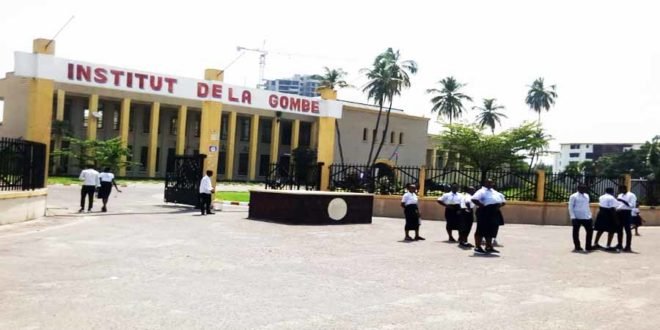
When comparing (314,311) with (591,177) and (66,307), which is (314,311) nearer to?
(66,307)

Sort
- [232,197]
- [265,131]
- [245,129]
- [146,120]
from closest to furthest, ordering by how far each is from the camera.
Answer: [232,197], [146,120], [245,129], [265,131]

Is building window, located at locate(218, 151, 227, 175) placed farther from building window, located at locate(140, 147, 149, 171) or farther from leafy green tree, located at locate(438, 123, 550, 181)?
leafy green tree, located at locate(438, 123, 550, 181)

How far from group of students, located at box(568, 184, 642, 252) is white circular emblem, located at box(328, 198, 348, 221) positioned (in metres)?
6.80

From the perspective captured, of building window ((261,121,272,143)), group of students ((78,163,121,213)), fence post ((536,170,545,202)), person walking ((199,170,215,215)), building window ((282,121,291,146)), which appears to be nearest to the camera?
group of students ((78,163,121,213))

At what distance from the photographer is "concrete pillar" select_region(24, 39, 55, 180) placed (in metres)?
17.7

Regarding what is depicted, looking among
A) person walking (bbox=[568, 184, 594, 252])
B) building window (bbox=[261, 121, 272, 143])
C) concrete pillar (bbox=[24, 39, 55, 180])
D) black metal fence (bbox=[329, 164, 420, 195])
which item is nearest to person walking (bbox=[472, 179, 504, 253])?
person walking (bbox=[568, 184, 594, 252])

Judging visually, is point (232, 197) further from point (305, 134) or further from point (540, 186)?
point (305, 134)

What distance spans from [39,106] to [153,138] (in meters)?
33.2

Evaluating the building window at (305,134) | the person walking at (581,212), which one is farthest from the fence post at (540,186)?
the building window at (305,134)

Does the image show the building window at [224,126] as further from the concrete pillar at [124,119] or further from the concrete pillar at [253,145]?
the concrete pillar at [124,119]

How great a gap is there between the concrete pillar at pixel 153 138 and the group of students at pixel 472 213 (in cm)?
3833

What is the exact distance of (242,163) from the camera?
58281 millimetres

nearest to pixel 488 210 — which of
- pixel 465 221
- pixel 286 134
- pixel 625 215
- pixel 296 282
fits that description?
pixel 465 221

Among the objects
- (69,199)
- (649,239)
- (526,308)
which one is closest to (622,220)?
(649,239)
